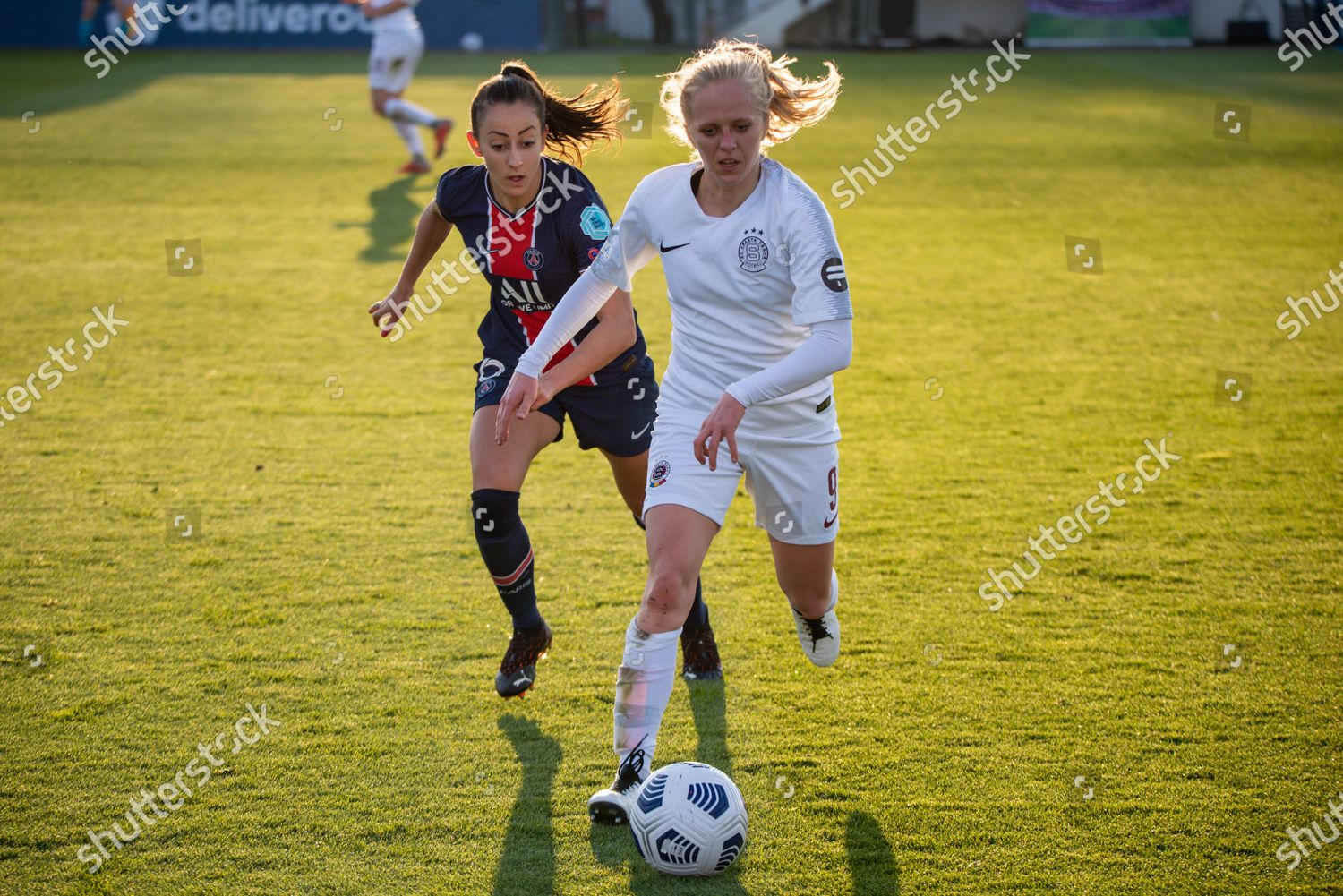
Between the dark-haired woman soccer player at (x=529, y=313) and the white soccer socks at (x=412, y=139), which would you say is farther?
the white soccer socks at (x=412, y=139)

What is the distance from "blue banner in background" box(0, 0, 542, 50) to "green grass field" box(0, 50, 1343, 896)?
44.6ft

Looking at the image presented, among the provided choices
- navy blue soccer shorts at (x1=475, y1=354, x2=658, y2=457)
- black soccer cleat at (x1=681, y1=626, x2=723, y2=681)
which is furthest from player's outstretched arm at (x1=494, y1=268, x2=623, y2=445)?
black soccer cleat at (x1=681, y1=626, x2=723, y2=681)

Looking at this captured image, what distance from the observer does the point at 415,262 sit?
4629 mm

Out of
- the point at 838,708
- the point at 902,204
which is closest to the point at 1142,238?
the point at 902,204

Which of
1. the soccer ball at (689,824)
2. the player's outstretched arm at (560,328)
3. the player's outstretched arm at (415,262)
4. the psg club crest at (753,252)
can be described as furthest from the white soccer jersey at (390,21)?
the soccer ball at (689,824)

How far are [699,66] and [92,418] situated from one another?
202 inches

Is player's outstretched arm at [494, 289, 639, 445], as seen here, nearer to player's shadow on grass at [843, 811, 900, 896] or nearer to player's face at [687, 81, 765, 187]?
player's face at [687, 81, 765, 187]

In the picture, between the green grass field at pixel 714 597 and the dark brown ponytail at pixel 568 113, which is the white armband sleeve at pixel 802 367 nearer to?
the green grass field at pixel 714 597

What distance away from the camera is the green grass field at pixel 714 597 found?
351 cm

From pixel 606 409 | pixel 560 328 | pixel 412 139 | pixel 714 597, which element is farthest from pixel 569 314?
pixel 412 139

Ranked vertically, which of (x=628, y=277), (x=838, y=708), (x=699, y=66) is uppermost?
(x=699, y=66)

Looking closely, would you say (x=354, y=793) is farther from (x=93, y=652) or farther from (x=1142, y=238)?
(x=1142, y=238)

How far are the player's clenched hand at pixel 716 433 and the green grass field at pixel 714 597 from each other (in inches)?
45.2

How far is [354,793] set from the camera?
371cm
